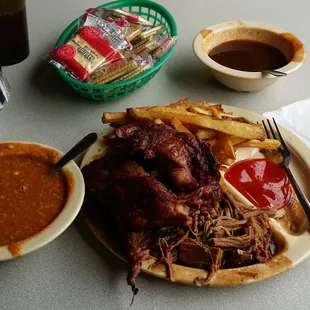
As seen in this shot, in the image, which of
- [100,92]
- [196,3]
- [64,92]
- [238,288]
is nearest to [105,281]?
[238,288]

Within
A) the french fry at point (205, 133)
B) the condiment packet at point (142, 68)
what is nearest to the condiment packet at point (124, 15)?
the condiment packet at point (142, 68)

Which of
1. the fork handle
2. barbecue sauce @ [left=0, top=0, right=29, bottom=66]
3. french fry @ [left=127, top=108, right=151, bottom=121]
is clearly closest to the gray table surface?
barbecue sauce @ [left=0, top=0, right=29, bottom=66]

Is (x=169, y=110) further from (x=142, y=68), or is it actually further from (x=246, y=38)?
(x=246, y=38)

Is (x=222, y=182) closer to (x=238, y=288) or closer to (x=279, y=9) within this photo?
(x=238, y=288)

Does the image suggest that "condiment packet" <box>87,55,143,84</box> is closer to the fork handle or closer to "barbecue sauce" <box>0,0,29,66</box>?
"barbecue sauce" <box>0,0,29,66</box>

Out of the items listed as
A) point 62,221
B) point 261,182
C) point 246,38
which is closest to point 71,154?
point 62,221

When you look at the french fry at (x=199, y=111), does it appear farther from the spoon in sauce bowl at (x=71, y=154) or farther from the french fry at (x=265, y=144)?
the spoon in sauce bowl at (x=71, y=154)
